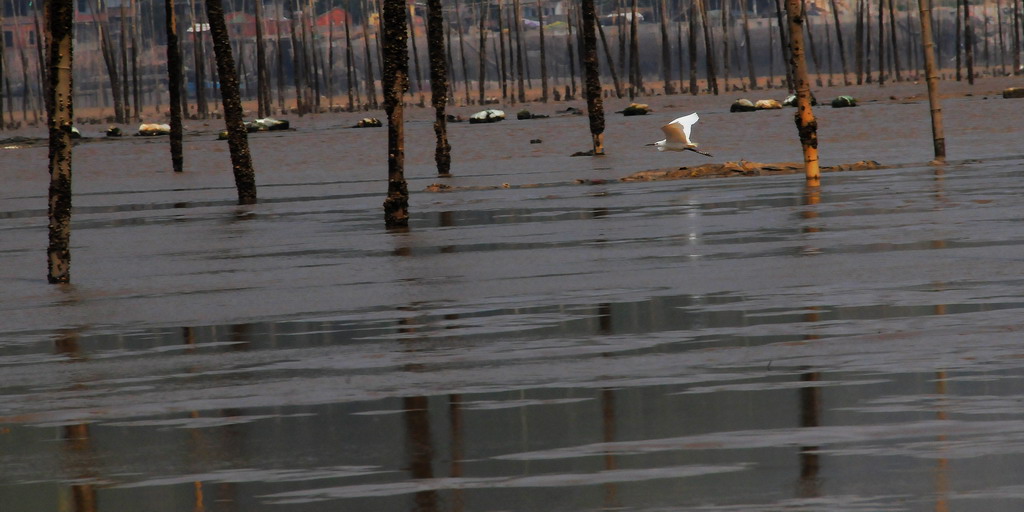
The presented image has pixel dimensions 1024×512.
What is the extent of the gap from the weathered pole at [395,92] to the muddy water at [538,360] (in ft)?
1.67

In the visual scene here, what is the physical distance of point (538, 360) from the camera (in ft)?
32.3

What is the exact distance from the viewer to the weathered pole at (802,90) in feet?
81.0

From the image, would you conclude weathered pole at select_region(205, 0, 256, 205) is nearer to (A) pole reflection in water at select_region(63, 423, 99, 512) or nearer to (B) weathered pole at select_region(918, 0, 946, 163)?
(B) weathered pole at select_region(918, 0, 946, 163)

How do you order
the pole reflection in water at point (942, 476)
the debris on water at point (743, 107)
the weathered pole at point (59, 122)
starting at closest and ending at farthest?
1. the pole reflection in water at point (942, 476)
2. the weathered pole at point (59, 122)
3. the debris on water at point (743, 107)

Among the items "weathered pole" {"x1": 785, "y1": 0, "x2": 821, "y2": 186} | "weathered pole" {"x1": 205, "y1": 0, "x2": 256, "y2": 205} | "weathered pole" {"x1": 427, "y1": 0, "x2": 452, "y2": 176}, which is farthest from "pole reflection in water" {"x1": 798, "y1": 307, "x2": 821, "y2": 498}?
"weathered pole" {"x1": 427, "y1": 0, "x2": 452, "y2": 176}

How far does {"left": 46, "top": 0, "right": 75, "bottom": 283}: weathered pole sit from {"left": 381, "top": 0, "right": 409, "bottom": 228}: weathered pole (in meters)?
5.44

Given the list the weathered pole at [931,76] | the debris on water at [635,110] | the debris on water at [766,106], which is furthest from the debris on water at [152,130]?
the weathered pole at [931,76]

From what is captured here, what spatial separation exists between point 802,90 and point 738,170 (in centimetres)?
607

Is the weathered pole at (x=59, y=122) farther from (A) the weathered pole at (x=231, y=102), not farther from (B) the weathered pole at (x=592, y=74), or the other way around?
(B) the weathered pole at (x=592, y=74)

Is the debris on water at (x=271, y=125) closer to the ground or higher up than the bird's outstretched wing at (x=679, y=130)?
closer to the ground

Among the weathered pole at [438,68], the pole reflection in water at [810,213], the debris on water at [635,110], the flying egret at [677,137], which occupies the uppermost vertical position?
the weathered pole at [438,68]

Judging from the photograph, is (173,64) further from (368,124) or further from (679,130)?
(368,124)

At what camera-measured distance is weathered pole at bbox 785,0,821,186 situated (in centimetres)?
2469

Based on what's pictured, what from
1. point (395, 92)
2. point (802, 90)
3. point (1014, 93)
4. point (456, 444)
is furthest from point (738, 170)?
point (1014, 93)
